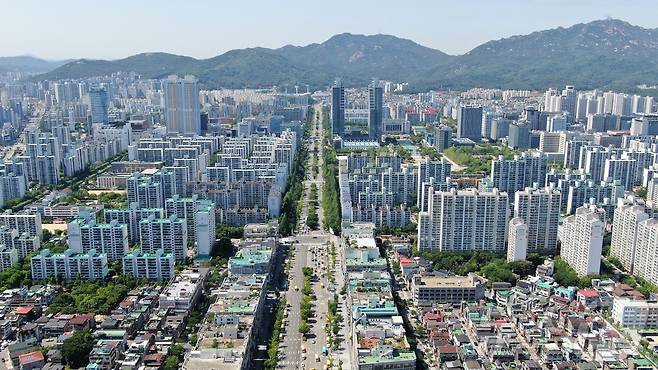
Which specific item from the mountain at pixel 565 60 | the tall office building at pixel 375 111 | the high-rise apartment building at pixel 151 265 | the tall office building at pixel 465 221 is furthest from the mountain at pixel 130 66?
the tall office building at pixel 465 221

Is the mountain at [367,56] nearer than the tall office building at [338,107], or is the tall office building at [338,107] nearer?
the tall office building at [338,107]

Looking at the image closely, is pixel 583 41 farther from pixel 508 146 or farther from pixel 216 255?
pixel 216 255

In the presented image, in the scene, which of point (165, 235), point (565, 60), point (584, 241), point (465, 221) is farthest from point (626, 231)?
point (565, 60)

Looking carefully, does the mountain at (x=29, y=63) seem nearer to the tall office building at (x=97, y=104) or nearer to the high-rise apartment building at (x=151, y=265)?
the tall office building at (x=97, y=104)

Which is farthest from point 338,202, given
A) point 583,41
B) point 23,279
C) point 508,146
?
point 583,41

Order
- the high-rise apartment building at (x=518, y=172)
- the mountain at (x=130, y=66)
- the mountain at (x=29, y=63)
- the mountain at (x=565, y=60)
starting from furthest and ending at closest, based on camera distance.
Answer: the mountain at (x=29, y=63) → the mountain at (x=130, y=66) → the mountain at (x=565, y=60) → the high-rise apartment building at (x=518, y=172)

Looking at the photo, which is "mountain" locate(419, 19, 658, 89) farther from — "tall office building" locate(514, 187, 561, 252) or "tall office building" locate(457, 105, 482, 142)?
"tall office building" locate(514, 187, 561, 252)
